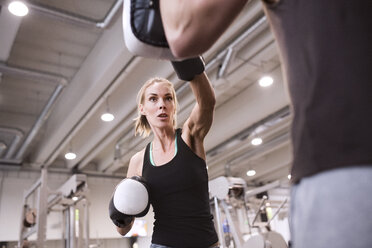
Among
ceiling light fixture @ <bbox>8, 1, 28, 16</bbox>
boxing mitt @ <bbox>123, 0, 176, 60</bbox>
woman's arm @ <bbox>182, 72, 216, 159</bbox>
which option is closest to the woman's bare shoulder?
woman's arm @ <bbox>182, 72, 216, 159</bbox>

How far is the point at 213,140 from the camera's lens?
8523 mm

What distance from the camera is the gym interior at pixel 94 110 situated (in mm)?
5004

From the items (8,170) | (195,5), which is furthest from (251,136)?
(195,5)

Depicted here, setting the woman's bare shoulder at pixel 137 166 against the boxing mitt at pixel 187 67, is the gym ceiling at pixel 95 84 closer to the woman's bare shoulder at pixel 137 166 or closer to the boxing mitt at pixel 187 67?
the woman's bare shoulder at pixel 137 166

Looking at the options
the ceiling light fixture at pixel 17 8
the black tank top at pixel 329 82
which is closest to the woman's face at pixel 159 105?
the black tank top at pixel 329 82

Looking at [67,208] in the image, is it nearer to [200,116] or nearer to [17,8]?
[17,8]

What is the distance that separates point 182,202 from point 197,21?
1.08 m

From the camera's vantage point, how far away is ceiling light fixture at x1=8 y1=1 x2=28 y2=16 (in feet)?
13.3

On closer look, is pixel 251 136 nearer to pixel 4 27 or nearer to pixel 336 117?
pixel 4 27

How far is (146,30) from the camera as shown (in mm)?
857

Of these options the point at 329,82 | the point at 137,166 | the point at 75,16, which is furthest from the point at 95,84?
the point at 329,82

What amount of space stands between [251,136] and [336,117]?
24.7 ft

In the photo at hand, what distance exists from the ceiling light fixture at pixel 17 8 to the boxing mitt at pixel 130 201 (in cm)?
328

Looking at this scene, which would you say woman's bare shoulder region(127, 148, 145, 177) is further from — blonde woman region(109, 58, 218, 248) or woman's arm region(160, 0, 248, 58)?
woman's arm region(160, 0, 248, 58)
